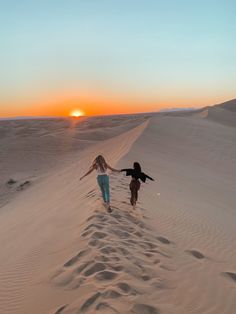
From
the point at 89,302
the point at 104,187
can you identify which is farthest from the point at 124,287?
the point at 104,187

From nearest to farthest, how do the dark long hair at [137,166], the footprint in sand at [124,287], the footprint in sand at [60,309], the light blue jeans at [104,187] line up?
the footprint in sand at [60,309]
the footprint in sand at [124,287]
the light blue jeans at [104,187]
the dark long hair at [137,166]

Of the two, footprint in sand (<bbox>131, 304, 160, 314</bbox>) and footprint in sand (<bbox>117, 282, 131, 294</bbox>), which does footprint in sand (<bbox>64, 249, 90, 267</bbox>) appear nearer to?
footprint in sand (<bbox>117, 282, 131, 294</bbox>)

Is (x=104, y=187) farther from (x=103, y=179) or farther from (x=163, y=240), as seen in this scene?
(x=163, y=240)

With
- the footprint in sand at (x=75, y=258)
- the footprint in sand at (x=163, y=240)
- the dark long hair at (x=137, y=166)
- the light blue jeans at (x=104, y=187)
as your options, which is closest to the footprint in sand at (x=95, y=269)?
the footprint in sand at (x=75, y=258)

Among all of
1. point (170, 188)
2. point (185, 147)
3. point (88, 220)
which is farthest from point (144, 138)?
point (88, 220)

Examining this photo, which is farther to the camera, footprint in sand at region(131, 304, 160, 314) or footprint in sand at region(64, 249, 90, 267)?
footprint in sand at region(64, 249, 90, 267)

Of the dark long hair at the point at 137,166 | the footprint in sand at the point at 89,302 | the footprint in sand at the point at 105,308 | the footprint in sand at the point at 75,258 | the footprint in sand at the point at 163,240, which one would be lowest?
the footprint in sand at the point at 163,240

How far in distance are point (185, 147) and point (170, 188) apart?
11284 millimetres

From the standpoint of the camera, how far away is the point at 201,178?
54.8 ft

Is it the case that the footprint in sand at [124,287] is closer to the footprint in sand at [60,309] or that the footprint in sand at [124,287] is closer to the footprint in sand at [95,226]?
the footprint in sand at [60,309]

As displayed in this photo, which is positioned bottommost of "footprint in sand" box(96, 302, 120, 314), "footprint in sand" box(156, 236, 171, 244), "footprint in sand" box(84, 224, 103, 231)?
"footprint in sand" box(156, 236, 171, 244)

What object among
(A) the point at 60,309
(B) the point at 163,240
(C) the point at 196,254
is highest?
(A) the point at 60,309

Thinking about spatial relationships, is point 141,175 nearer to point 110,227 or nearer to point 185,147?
point 110,227

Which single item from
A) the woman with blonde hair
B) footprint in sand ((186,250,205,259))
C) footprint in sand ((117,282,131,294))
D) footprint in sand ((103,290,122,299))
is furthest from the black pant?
footprint in sand ((103,290,122,299))
